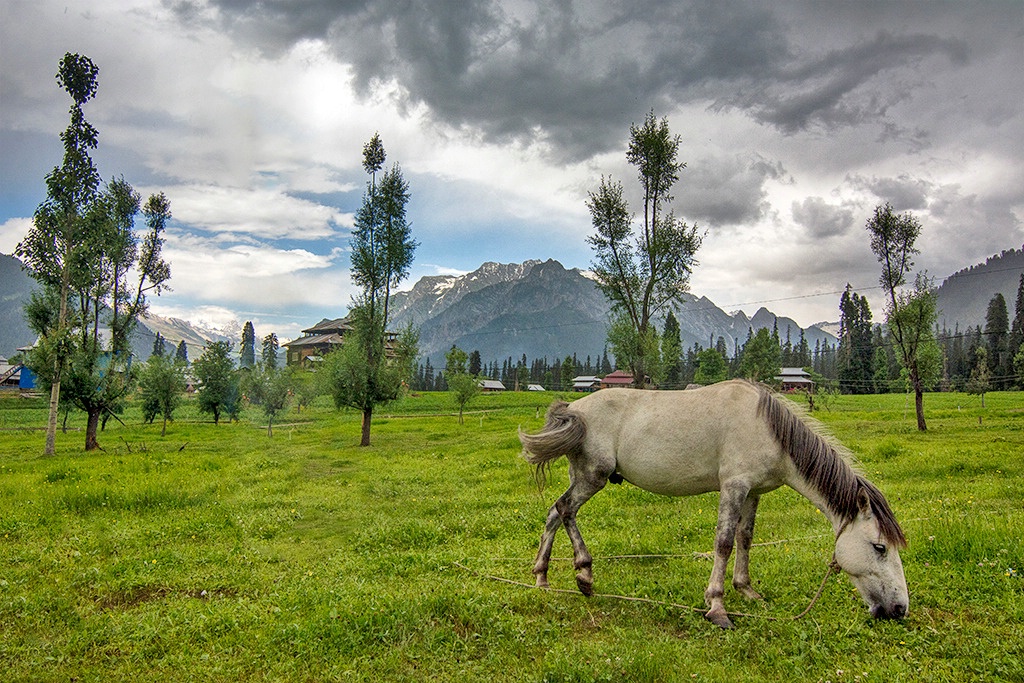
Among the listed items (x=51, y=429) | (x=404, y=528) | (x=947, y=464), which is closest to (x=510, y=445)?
(x=404, y=528)

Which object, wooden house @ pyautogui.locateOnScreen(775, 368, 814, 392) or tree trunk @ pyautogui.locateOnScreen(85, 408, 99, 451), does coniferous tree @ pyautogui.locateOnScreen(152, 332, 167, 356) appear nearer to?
tree trunk @ pyautogui.locateOnScreen(85, 408, 99, 451)

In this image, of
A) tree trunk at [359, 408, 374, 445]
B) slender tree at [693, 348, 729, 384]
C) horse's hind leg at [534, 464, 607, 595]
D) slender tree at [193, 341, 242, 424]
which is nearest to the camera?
horse's hind leg at [534, 464, 607, 595]

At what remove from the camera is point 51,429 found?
79.6 ft

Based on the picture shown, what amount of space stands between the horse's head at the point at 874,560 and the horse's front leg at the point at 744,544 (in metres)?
1.12

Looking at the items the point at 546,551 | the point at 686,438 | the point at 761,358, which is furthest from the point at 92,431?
the point at 761,358

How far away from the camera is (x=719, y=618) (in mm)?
5996

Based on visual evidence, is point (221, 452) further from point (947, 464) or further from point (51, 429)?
point (947, 464)

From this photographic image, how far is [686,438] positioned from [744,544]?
1.69 meters

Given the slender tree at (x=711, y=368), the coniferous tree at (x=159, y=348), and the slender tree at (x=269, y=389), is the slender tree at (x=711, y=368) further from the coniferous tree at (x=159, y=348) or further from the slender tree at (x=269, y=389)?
the coniferous tree at (x=159, y=348)

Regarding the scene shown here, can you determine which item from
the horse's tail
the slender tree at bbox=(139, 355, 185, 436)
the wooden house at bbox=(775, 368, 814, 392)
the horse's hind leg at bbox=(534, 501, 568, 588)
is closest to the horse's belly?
the horse's tail

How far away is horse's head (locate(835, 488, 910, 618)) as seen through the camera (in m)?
5.59

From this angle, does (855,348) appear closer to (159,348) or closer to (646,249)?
(646,249)

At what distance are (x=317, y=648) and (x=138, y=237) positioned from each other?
3753cm

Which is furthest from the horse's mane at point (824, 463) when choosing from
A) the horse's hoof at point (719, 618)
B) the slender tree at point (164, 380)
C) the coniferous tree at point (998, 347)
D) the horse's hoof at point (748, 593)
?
the coniferous tree at point (998, 347)
